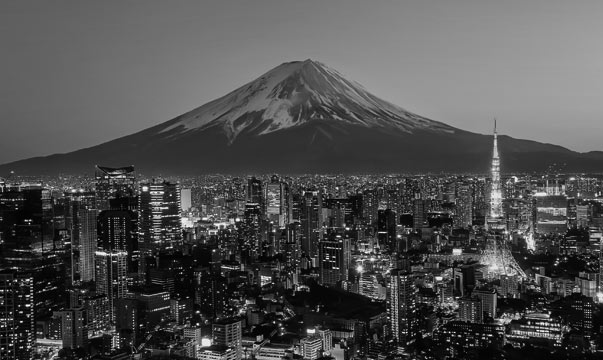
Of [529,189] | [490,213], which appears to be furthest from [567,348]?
[529,189]

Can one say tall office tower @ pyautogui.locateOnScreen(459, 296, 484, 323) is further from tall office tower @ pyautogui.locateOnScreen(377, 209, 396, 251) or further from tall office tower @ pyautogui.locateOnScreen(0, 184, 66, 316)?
tall office tower @ pyautogui.locateOnScreen(0, 184, 66, 316)

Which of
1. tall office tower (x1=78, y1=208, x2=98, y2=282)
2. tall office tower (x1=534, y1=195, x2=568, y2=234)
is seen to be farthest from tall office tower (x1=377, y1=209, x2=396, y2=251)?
tall office tower (x1=78, y1=208, x2=98, y2=282)

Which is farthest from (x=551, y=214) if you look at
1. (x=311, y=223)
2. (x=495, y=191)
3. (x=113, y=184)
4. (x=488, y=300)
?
(x=113, y=184)

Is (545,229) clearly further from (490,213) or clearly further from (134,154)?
(134,154)

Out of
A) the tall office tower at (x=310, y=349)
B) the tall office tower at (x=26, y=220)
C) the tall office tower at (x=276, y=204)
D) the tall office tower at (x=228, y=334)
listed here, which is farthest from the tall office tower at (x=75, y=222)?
the tall office tower at (x=310, y=349)

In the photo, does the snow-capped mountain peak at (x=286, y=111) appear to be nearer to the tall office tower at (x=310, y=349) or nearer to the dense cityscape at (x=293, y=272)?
the dense cityscape at (x=293, y=272)

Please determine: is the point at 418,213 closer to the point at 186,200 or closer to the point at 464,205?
the point at 464,205
